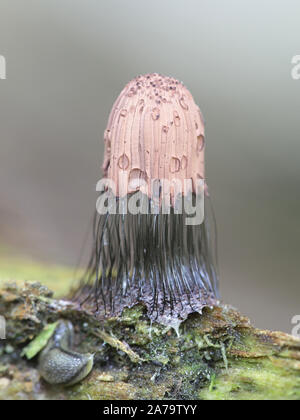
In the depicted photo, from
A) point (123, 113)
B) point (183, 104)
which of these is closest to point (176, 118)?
point (183, 104)

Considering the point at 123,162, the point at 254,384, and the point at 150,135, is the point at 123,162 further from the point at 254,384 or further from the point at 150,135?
the point at 254,384

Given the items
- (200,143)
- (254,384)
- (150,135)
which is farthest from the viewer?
(200,143)

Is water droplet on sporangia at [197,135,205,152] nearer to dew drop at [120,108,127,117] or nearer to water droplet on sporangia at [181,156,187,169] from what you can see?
water droplet on sporangia at [181,156,187,169]

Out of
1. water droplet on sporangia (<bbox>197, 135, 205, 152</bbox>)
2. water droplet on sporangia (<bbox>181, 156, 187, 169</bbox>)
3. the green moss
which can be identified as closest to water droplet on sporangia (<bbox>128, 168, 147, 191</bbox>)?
water droplet on sporangia (<bbox>181, 156, 187, 169</bbox>)

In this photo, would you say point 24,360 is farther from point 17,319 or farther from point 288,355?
point 288,355

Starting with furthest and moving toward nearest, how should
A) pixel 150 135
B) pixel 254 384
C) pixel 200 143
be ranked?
pixel 200 143 < pixel 150 135 < pixel 254 384

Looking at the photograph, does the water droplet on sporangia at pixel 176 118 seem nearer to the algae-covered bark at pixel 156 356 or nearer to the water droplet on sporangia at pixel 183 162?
the water droplet on sporangia at pixel 183 162

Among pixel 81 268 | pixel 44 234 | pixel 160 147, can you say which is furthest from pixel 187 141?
pixel 44 234

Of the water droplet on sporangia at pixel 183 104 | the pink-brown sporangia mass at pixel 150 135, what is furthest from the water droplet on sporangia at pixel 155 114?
the water droplet on sporangia at pixel 183 104
